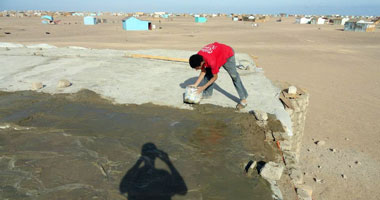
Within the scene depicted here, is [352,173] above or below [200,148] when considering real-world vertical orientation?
below

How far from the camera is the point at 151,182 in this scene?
9.52 ft

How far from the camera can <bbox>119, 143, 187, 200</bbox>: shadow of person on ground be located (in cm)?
271

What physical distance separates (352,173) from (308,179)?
4.61ft

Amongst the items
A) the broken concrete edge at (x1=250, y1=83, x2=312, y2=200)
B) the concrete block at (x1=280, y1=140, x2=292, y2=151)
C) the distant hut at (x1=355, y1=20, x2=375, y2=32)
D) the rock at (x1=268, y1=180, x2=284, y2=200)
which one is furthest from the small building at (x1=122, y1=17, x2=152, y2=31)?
the rock at (x1=268, y1=180, x2=284, y2=200)

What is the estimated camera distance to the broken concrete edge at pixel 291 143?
290cm

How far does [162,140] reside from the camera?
383 centimetres

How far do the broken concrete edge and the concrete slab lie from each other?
0.35 m

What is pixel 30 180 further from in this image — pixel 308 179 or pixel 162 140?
pixel 308 179

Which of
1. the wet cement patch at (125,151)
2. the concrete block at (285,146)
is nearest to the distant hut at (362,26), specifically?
the wet cement patch at (125,151)

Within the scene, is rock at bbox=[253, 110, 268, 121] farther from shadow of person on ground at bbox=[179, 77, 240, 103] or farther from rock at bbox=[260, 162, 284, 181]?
rock at bbox=[260, 162, 284, 181]

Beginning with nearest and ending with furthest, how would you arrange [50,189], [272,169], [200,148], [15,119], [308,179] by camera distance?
[50,189], [272,169], [200,148], [15,119], [308,179]

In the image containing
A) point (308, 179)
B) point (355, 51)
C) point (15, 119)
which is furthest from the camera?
point (355, 51)

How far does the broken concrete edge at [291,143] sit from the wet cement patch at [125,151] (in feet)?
0.47

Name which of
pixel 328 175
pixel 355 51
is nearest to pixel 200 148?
pixel 328 175
